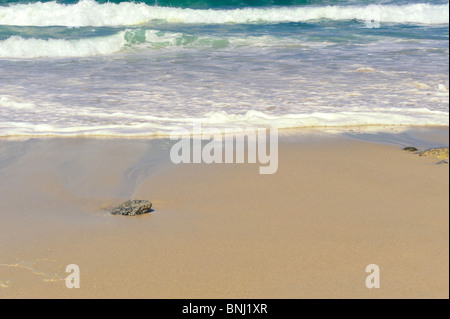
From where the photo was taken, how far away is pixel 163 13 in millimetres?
17906

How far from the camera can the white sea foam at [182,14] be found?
16.6 meters

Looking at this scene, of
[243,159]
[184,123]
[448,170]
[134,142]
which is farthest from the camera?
[184,123]

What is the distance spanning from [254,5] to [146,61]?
36.5 feet

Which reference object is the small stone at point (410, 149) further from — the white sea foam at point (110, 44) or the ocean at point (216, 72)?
the white sea foam at point (110, 44)

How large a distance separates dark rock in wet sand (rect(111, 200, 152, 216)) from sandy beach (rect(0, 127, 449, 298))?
5cm

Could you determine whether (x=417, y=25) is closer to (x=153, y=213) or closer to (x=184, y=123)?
(x=184, y=123)

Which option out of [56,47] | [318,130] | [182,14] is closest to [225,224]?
[318,130]

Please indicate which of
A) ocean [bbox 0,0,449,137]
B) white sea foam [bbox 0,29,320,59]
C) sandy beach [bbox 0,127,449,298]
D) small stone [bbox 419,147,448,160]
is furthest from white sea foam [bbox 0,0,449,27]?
small stone [bbox 419,147,448,160]

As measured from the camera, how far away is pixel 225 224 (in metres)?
3.05

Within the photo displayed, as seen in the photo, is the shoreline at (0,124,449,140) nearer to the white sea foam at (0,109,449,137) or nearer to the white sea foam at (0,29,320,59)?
the white sea foam at (0,109,449,137)

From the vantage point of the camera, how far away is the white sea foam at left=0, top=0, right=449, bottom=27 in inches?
653

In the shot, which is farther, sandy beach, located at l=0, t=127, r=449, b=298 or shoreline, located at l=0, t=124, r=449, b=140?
shoreline, located at l=0, t=124, r=449, b=140
